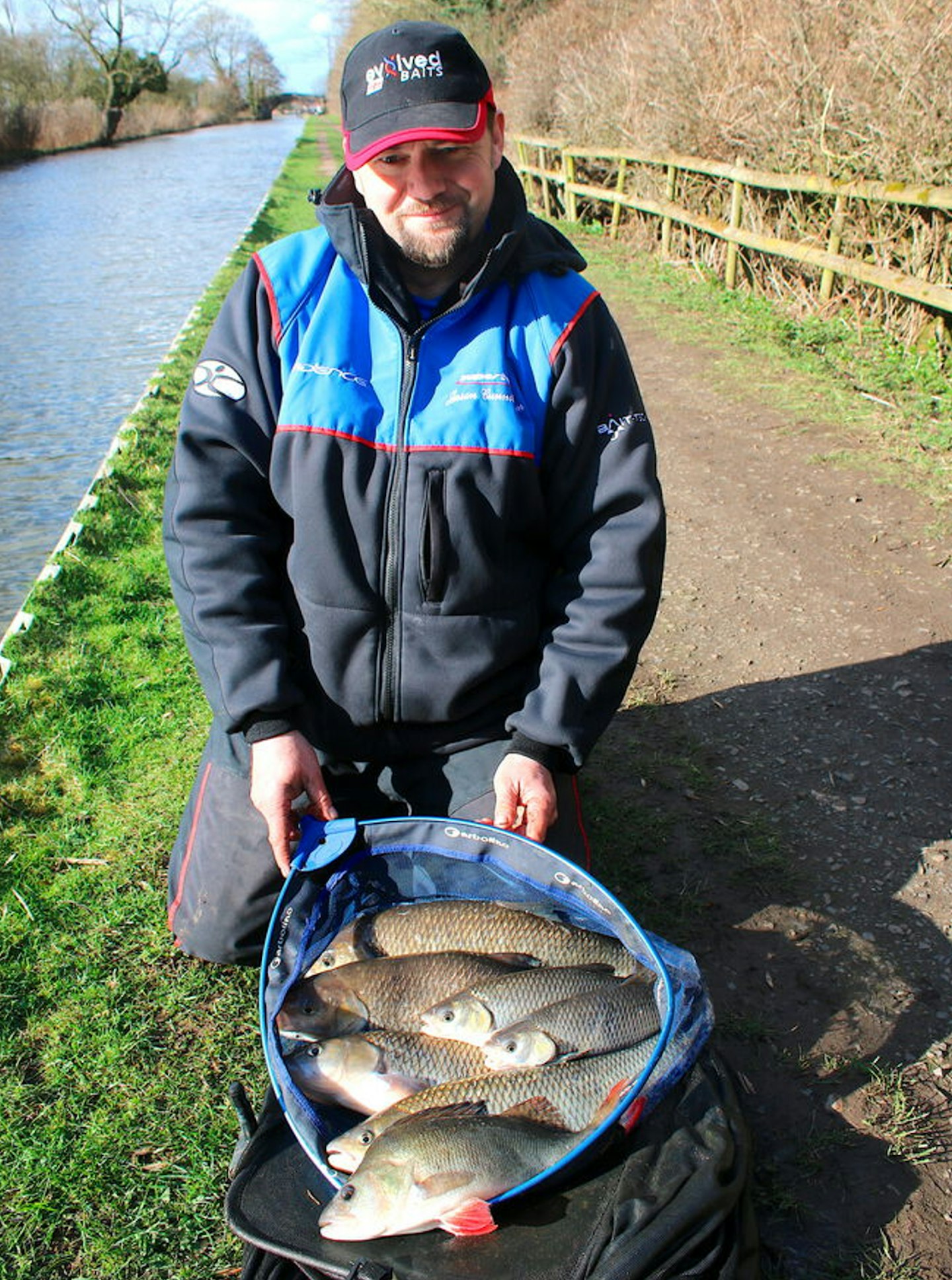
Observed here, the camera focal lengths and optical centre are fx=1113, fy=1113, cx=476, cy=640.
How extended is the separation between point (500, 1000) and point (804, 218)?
10783 mm

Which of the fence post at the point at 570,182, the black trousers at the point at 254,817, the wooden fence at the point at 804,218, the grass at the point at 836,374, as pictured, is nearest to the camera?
the black trousers at the point at 254,817

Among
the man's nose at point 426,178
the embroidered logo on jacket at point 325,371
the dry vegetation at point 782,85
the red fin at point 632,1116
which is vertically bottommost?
the red fin at point 632,1116

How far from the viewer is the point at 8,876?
3506mm

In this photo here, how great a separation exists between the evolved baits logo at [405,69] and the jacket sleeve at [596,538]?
68cm

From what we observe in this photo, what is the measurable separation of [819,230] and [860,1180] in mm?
10473

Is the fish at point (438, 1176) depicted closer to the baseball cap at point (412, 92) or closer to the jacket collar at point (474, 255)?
the jacket collar at point (474, 255)

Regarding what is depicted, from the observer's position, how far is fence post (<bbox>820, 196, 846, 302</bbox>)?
396 inches

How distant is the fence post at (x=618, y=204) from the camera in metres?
17.6

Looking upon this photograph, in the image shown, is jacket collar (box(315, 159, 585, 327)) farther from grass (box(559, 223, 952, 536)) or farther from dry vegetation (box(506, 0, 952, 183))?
dry vegetation (box(506, 0, 952, 183))

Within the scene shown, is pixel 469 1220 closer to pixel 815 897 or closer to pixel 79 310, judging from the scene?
pixel 815 897

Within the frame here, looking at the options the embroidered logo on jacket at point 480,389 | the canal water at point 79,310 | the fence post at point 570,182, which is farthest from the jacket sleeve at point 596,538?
the fence post at point 570,182

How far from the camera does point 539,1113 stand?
85.3 inches

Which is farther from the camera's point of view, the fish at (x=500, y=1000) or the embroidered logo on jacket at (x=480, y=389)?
the embroidered logo on jacket at (x=480, y=389)

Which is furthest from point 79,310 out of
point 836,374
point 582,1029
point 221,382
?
point 582,1029
